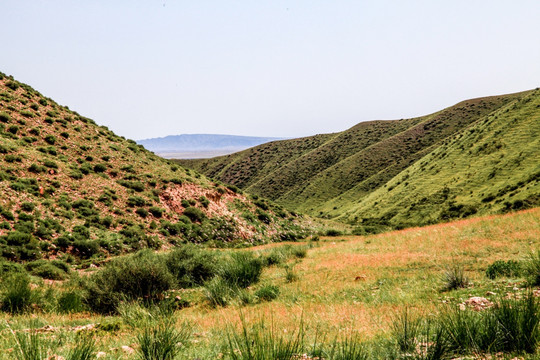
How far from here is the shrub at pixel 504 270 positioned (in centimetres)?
1002

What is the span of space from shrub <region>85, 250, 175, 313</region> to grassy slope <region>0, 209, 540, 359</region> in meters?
1.02

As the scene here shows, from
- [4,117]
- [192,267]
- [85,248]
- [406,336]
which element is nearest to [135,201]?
[85,248]

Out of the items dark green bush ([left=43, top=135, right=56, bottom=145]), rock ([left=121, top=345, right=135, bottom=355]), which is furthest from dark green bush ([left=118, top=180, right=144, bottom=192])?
rock ([left=121, top=345, right=135, bottom=355])

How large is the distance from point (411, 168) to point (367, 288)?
66.0m

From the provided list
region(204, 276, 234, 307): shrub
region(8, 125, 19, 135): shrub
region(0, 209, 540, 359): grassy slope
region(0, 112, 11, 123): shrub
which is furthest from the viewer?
region(0, 112, 11, 123): shrub

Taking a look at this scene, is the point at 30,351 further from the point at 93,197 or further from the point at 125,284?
the point at 93,197

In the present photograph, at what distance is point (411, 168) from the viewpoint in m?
70.9

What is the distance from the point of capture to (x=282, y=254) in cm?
1972

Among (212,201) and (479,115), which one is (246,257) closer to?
(212,201)

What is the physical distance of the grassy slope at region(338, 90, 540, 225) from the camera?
3975 centimetres

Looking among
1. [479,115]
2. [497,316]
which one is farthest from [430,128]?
[497,316]

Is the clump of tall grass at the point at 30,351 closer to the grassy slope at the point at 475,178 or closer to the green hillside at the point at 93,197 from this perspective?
the green hillside at the point at 93,197

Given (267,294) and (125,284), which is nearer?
(267,294)

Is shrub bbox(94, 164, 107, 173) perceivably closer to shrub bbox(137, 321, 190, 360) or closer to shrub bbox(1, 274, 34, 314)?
shrub bbox(1, 274, 34, 314)
